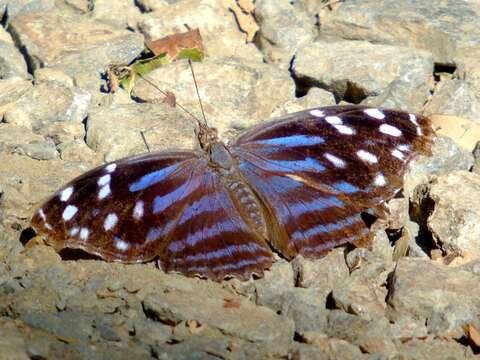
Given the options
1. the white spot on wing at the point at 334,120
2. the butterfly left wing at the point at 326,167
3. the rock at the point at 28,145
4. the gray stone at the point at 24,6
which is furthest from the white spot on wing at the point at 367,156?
the gray stone at the point at 24,6

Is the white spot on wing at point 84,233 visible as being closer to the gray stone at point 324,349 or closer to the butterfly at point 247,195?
the butterfly at point 247,195

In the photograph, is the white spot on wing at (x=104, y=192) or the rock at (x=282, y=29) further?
the rock at (x=282, y=29)

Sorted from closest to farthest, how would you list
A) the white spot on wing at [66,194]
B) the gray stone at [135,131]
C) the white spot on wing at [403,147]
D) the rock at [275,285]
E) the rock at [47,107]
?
the rock at [275,285], the white spot on wing at [66,194], the white spot on wing at [403,147], the gray stone at [135,131], the rock at [47,107]

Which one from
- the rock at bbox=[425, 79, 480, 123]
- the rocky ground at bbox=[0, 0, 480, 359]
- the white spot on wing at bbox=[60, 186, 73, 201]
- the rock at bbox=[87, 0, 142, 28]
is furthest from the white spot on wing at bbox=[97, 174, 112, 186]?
the rock at bbox=[87, 0, 142, 28]

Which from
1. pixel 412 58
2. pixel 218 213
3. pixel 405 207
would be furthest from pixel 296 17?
pixel 218 213

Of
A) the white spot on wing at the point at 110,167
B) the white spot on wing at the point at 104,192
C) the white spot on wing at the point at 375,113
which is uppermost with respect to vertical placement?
the white spot on wing at the point at 375,113

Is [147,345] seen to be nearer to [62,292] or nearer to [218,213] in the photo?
[62,292]

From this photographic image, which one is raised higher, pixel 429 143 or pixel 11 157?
pixel 429 143
